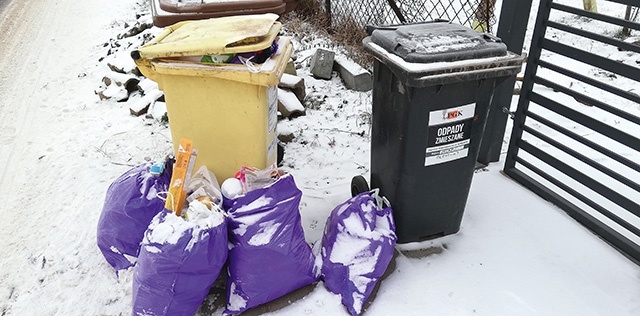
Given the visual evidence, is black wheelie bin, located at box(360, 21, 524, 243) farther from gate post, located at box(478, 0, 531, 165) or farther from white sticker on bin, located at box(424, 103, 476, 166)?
gate post, located at box(478, 0, 531, 165)

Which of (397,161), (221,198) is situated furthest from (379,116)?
(221,198)

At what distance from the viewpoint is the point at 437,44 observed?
2.31 m

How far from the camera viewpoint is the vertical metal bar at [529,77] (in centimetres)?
288

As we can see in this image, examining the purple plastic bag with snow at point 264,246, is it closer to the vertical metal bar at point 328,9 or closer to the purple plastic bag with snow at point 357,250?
the purple plastic bag with snow at point 357,250

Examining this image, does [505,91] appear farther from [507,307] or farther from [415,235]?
[507,307]

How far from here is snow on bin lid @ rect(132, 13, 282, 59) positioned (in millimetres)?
2383

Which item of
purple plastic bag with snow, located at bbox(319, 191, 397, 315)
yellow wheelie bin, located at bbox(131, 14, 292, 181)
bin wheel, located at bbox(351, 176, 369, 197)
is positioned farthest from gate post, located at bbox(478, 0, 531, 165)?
yellow wheelie bin, located at bbox(131, 14, 292, 181)

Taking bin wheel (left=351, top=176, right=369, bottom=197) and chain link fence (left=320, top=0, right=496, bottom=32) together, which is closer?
bin wheel (left=351, top=176, right=369, bottom=197)

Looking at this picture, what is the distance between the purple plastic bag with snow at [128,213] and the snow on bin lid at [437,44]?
1.46m

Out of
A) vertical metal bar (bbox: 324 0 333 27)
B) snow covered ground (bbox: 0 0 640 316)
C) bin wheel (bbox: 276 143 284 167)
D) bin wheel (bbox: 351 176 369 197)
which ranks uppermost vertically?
vertical metal bar (bbox: 324 0 333 27)

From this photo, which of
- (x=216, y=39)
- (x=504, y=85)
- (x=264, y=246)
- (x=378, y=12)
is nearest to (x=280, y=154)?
(x=216, y=39)

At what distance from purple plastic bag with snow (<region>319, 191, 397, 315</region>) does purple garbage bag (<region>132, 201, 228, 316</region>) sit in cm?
58

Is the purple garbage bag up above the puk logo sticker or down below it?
below

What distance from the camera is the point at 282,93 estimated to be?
437cm
